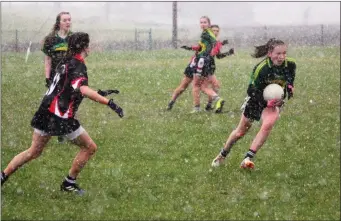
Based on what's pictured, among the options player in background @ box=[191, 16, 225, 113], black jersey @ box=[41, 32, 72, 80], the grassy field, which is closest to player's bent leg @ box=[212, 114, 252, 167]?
the grassy field

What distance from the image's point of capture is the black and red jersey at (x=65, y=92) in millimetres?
6398

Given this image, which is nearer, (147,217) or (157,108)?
(147,217)

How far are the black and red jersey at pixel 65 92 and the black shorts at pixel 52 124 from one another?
0.16ft

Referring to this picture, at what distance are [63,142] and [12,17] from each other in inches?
2428

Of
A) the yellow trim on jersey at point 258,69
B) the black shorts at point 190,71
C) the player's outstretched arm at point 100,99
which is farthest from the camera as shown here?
the black shorts at point 190,71

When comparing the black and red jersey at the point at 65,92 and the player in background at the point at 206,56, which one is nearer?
the black and red jersey at the point at 65,92

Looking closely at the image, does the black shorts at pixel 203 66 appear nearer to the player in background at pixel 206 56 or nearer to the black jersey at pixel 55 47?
the player in background at pixel 206 56

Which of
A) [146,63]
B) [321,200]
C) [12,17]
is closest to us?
[321,200]

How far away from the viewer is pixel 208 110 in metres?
12.9

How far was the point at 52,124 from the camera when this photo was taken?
643cm

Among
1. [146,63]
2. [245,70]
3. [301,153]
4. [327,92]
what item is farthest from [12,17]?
[301,153]

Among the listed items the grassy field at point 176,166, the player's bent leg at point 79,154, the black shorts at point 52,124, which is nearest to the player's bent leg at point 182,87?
the grassy field at point 176,166

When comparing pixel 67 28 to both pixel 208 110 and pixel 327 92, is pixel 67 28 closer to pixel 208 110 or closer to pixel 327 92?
pixel 208 110

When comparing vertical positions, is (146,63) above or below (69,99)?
below
